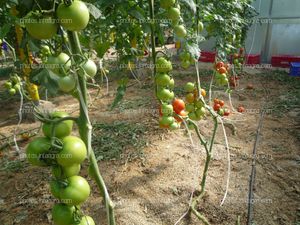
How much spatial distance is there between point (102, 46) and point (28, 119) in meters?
2.63

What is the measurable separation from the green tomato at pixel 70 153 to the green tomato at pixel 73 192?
6 cm

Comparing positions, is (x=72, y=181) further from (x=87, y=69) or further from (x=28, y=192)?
(x=28, y=192)

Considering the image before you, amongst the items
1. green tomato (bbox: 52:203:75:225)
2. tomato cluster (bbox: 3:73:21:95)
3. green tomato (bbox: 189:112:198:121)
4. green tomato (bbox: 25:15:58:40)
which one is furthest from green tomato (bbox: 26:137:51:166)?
tomato cluster (bbox: 3:73:21:95)

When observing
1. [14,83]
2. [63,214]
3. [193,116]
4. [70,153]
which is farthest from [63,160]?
[14,83]

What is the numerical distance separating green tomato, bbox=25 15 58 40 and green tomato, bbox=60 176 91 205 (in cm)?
36

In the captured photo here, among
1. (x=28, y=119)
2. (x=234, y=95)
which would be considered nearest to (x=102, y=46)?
(x=28, y=119)

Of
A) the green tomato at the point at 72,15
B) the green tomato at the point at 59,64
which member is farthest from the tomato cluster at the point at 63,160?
the green tomato at the point at 72,15

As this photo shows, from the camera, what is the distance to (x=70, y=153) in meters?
0.65

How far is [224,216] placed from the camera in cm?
179

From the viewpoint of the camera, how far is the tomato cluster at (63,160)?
66 cm

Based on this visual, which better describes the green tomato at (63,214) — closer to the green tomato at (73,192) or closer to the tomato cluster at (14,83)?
the green tomato at (73,192)

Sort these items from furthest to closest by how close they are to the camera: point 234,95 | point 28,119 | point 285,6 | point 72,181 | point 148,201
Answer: point 285,6 < point 234,95 < point 28,119 < point 148,201 < point 72,181

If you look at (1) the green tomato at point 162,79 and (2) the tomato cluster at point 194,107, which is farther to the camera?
(2) the tomato cluster at point 194,107

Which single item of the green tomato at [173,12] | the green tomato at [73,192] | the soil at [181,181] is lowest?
the soil at [181,181]
